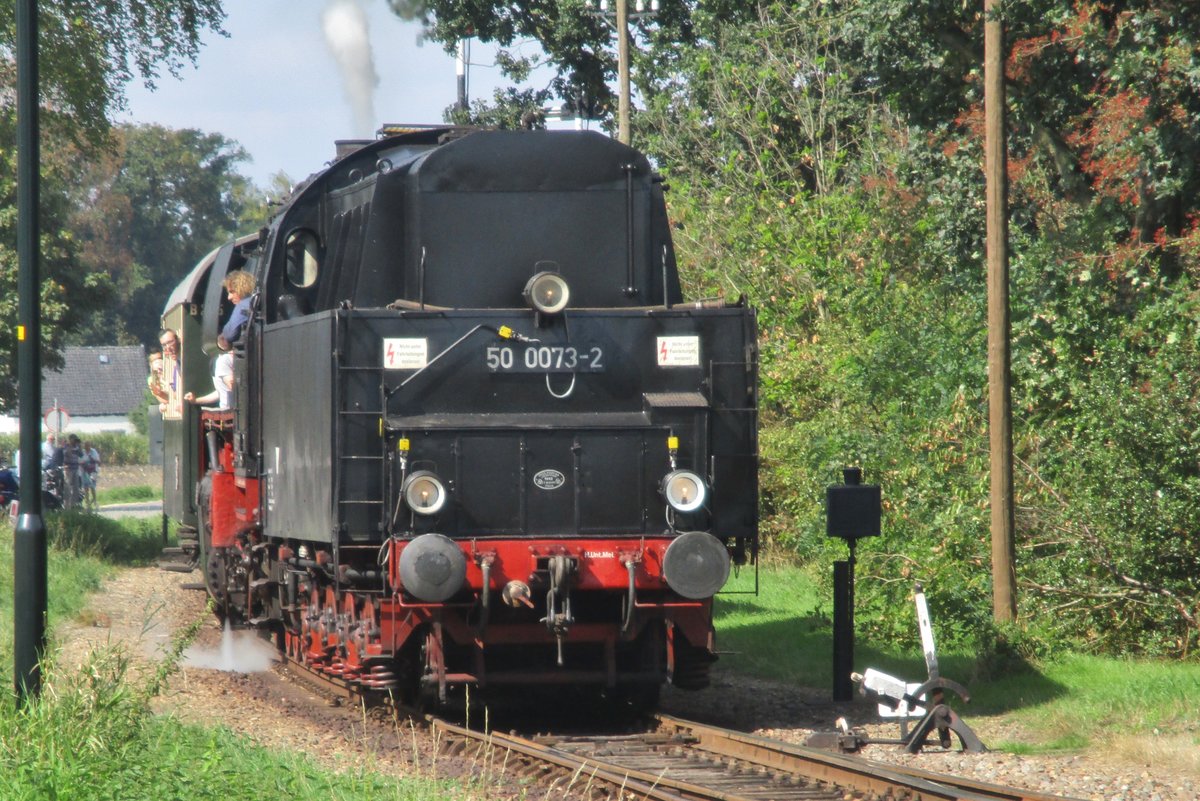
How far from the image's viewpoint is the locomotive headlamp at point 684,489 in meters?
9.28

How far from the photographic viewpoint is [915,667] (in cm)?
1243

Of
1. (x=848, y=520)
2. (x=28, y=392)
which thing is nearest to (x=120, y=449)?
(x=848, y=520)

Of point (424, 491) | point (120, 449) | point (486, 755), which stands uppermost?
point (424, 491)

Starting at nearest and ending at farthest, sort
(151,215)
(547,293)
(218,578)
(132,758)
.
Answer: (132,758)
(547,293)
(218,578)
(151,215)

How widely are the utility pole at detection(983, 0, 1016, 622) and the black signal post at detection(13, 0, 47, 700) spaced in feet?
26.0

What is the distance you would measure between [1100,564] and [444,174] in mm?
6870

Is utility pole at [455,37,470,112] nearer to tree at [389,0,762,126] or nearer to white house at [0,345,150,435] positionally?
tree at [389,0,762,126]

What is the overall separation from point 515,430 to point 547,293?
36.1 inches

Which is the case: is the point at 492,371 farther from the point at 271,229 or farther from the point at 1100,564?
the point at 1100,564

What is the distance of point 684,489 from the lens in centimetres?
930

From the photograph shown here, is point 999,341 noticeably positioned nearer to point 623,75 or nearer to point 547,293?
point 547,293

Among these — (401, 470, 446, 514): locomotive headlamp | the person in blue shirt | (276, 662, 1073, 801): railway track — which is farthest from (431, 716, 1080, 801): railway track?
the person in blue shirt

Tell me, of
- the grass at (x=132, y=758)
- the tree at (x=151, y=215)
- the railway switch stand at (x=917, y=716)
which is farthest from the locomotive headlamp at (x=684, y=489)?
the tree at (x=151, y=215)

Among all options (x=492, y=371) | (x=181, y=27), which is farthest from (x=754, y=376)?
(x=181, y=27)
